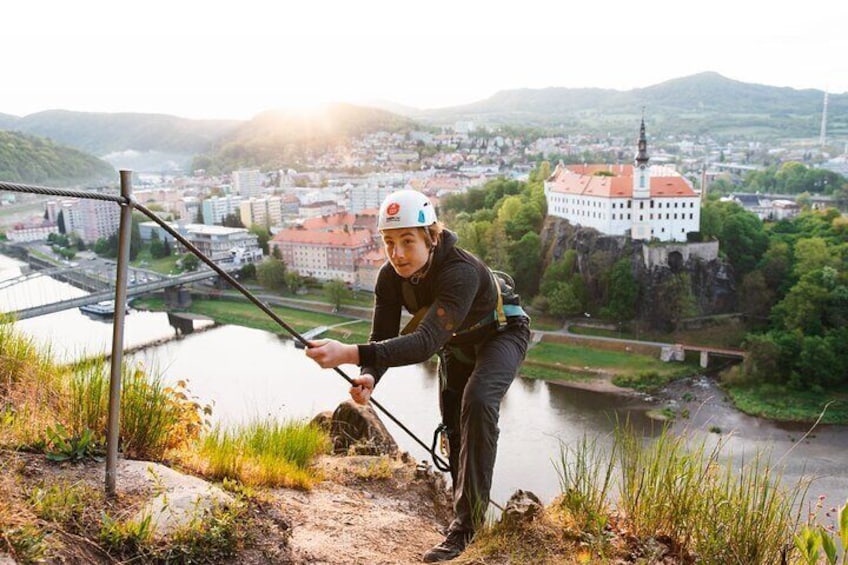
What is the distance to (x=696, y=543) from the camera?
1.66m

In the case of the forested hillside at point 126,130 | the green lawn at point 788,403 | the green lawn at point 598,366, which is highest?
the forested hillside at point 126,130

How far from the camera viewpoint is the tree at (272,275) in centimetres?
2916

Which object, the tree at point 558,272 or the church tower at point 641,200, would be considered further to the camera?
the church tower at point 641,200

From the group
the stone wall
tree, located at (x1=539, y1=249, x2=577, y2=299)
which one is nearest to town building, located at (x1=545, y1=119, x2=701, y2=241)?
the stone wall

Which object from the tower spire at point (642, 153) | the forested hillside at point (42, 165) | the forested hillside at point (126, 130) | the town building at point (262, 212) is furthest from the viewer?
the forested hillside at point (126, 130)

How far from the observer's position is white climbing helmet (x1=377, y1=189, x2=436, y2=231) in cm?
170

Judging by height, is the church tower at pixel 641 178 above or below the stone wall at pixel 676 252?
above

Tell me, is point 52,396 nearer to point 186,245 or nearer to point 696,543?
point 186,245

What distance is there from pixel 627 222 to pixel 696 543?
2679cm

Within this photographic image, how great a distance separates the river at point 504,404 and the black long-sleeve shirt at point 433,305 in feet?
29.4

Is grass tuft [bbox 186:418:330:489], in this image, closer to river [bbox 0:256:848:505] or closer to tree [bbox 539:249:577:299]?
river [bbox 0:256:848:505]

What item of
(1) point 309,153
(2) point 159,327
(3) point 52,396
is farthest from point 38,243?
(1) point 309,153

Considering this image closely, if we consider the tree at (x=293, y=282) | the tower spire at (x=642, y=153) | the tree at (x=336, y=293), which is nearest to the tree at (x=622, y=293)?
the tower spire at (x=642, y=153)

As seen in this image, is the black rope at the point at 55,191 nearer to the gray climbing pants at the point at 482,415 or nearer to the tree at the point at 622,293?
the gray climbing pants at the point at 482,415
